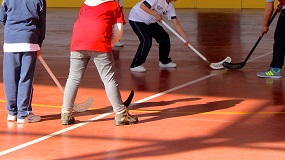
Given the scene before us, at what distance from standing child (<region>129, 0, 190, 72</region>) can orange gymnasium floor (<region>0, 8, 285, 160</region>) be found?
251 millimetres

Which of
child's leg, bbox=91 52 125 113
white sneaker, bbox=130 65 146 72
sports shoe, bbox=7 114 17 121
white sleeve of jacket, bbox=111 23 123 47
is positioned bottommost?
white sneaker, bbox=130 65 146 72

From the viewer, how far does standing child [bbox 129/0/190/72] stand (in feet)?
40.4

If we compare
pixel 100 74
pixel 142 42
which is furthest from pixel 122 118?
pixel 142 42

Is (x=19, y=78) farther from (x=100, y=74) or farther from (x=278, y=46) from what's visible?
(x=278, y=46)

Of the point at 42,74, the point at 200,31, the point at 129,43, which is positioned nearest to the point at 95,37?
the point at 42,74

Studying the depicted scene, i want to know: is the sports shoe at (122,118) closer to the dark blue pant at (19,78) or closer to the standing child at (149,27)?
the dark blue pant at (19,78)

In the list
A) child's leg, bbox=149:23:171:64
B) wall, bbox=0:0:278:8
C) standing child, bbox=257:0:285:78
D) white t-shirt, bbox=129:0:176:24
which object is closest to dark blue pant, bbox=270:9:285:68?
standing child, bbox=257:0:285:78

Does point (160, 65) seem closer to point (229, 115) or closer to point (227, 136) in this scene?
point (229, 115)

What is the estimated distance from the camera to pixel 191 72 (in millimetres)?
12547

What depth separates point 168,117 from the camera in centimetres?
882

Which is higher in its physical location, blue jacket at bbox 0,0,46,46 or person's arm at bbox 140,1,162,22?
blue jacket at bbox 0,0,46,46

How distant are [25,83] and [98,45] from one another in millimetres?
1027

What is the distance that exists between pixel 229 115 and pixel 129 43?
8.48 m

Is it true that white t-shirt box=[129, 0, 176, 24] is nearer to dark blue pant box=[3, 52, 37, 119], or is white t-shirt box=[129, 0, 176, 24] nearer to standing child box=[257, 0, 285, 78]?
standing child box=[257, 0, 285, 78]
